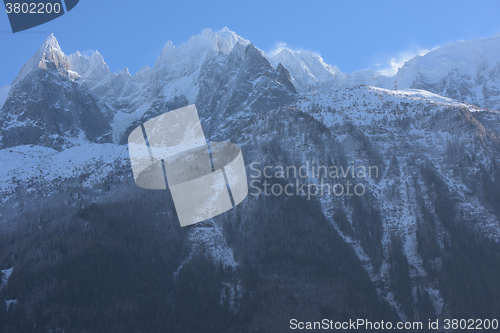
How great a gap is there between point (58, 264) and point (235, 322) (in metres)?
52.4

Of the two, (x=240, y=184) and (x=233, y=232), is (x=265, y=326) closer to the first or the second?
(x=233, y=232)

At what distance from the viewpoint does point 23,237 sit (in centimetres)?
17988

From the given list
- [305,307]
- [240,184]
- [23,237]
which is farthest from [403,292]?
[23,237]

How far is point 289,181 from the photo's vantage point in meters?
194

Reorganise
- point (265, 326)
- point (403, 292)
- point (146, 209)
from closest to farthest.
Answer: point (265, 326) < point (403, 292) < point (146, 209)

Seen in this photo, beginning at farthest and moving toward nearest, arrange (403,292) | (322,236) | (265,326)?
(322,236), (403,292), (265,326)

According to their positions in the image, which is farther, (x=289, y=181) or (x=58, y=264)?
(x=289, y=181)

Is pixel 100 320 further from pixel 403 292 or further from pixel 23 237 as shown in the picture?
pixel 403 292

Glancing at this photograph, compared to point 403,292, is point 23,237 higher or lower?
higher

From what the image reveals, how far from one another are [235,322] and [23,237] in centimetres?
7544

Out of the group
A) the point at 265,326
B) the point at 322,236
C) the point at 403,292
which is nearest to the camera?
the point at 265,326

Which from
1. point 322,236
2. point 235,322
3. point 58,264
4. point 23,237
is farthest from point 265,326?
point 23,237

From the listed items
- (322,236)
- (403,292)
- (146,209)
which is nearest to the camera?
(403,292)

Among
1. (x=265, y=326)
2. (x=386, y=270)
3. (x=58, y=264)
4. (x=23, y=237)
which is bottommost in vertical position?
(x=265, y=326)
